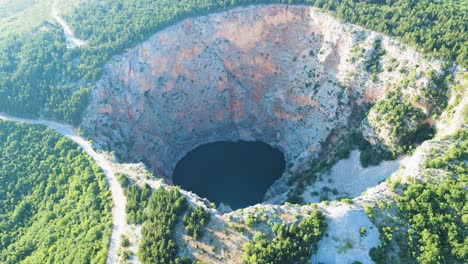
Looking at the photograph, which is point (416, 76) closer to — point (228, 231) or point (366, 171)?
point (366, 171)

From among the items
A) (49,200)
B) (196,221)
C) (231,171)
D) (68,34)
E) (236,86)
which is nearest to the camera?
(196,221)

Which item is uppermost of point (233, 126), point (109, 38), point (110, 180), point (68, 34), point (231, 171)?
point (68, 34)

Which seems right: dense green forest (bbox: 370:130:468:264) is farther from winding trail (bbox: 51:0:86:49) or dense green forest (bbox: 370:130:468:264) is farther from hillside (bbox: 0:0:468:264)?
winding trail (bbox: 51:0:86:49)

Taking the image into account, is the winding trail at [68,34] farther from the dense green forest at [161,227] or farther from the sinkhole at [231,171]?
the dense green forest at [161,227]

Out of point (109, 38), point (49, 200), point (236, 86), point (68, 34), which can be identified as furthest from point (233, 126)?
point (49, 200)

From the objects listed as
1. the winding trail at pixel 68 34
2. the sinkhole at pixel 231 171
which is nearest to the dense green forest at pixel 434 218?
the sinkhole at pixel 231 171

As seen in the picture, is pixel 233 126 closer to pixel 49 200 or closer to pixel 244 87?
pixel 244 87

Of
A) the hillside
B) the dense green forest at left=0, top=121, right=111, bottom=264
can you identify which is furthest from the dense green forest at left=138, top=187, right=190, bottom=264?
the dense green forest at left=0, top=121, right=111, bottom=264
